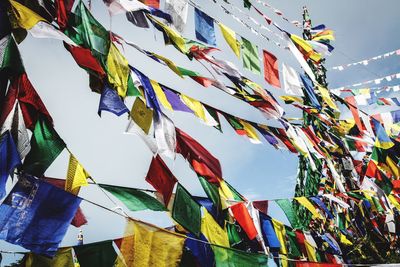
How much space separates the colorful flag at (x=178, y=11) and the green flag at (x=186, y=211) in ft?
6.20

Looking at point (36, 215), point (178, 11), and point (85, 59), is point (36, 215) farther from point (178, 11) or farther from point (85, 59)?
point (178, 11)

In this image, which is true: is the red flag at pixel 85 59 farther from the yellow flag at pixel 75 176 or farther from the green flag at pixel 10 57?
the yellow flag at pixel 75 176

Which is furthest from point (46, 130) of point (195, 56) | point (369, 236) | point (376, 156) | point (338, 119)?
point (369, 236)

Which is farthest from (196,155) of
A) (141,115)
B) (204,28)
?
(204,28)

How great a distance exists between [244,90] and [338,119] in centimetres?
364

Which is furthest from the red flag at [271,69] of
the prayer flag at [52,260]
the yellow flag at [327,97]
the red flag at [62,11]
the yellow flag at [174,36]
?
the prayer flag at [52,260]

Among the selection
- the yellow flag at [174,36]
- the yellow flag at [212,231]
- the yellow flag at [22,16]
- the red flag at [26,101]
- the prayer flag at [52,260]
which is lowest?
the prayer flag at [52,260]

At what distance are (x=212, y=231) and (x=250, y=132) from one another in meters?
1.71

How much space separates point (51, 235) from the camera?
2.20 m

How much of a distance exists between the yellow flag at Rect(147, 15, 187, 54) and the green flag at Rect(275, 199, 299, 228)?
266 centimetres

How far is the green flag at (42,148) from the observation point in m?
2.32

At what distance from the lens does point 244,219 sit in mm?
4066

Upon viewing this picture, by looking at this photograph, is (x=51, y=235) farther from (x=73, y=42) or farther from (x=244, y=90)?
(x=244, y=90)

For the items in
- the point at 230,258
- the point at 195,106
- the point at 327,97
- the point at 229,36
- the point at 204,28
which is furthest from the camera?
the point at 327,97
